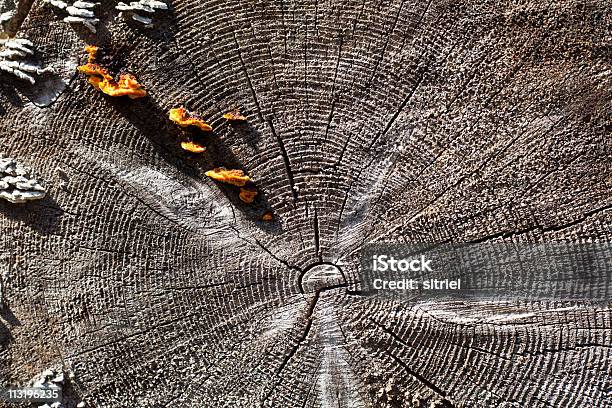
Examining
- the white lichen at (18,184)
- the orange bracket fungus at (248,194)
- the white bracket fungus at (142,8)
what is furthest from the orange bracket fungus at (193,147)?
the white lichen at (18,184)

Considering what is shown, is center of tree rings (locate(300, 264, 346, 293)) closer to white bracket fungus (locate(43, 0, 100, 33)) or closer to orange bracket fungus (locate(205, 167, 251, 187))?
orange bracket fungus (locate(205, 167, 251, 187))

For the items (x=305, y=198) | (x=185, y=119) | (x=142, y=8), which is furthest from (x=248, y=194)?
(x=142, y=8)

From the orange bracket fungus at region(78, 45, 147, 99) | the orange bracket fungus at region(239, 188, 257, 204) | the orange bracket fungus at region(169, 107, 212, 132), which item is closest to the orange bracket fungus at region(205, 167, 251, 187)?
the orange bracket fungus at region(239, 188, 257, 204)

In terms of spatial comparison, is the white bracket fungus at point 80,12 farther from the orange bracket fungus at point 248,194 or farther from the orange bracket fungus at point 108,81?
the orange bracket fungus at point 248,194

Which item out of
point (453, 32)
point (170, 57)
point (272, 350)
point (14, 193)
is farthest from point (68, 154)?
point (453, 32)

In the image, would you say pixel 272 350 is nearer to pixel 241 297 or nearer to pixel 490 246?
pixel 241 297

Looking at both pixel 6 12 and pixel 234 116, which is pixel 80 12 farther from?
pixel 234 116
